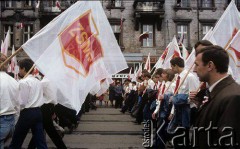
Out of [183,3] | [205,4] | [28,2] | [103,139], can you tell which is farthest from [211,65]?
[28,2]

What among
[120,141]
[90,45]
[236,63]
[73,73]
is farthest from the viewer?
[120,141]

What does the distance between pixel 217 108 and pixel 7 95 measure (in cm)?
328

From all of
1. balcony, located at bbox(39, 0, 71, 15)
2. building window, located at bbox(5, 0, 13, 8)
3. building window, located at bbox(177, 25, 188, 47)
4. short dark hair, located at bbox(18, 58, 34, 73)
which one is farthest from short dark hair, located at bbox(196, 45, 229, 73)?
building window, located at bbox(5, 0, 13, 8)

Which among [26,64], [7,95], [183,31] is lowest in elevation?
[183,31]

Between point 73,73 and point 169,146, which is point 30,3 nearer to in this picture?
point 169,146

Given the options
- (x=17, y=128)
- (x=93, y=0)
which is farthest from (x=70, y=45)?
(x=17, y=128)

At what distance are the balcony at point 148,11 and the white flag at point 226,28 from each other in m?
25.9

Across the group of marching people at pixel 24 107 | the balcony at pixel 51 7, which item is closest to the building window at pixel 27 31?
the balcony at pixel 51 7

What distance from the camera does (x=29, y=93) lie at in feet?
20.2

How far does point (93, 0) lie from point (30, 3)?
29.5m

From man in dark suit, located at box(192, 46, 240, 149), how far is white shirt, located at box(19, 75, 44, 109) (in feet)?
11.5

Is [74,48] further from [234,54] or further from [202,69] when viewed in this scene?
[202,69]

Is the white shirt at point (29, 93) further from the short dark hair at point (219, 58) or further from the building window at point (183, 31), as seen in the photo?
the building window at point (183, 31)

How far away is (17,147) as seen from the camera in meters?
6.32
